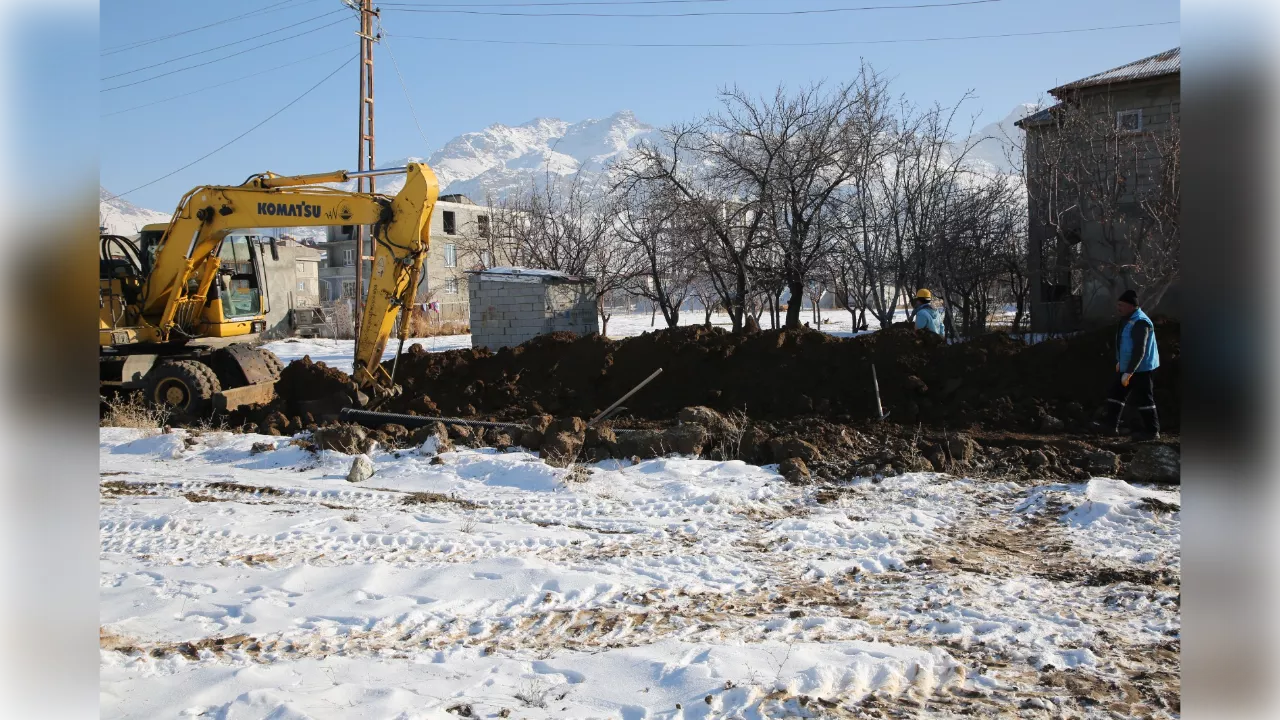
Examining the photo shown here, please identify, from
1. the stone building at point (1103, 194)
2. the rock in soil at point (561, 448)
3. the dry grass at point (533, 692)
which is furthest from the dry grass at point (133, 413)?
the stone building at point (1103, 194)

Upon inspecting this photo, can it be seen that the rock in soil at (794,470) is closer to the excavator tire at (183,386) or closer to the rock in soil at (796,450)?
the rock in soil at (796,450)

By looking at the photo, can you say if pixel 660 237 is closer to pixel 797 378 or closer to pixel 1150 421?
pixel 797 378

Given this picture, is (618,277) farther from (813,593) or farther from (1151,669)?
(1151,669)

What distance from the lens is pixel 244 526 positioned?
727 cm

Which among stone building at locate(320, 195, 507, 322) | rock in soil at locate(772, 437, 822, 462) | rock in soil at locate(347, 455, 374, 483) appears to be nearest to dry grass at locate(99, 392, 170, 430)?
rock in soil at locate(347, 455, 374, 483)

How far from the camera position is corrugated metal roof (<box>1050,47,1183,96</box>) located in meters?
22.4

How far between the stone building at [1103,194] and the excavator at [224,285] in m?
11.9

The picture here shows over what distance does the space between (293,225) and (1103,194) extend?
51.7 feet

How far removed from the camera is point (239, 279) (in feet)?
47.4

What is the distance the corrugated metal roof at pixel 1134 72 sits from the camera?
22.4m

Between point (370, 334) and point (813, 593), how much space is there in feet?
28.5

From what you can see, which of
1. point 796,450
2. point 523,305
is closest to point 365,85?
point 523,305

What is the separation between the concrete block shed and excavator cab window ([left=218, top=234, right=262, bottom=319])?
4337 mm
